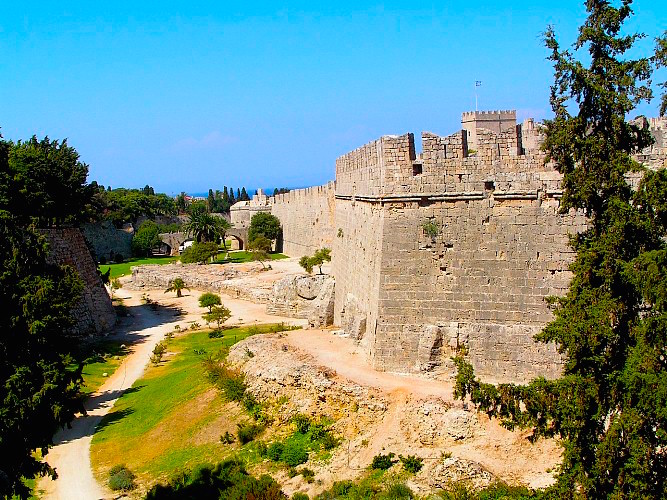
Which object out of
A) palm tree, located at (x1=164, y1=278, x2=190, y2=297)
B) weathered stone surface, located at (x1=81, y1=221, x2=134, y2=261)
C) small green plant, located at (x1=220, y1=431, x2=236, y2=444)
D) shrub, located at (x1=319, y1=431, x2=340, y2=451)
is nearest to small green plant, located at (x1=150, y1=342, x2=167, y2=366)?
small green plant, located at (x1=220, y1=431, x2=236, y2=444)

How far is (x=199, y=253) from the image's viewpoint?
2032 inches

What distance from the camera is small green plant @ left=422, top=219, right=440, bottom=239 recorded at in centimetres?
1400

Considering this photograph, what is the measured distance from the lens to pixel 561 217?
1308cm

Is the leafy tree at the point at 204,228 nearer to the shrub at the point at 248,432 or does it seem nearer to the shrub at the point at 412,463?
the shrub at the point at 248,432

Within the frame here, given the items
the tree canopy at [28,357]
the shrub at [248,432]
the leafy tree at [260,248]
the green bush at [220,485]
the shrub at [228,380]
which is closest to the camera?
the tree canopy at [28,357]

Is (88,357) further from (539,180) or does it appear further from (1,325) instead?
(539,180)

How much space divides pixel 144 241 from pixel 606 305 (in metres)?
63.3

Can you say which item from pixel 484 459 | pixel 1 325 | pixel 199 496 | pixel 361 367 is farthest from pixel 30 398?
pixel 484 459

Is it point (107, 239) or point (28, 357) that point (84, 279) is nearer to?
point (28, 357)

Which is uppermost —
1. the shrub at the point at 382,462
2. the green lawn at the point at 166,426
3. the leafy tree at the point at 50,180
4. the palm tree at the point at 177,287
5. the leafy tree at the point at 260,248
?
the leafy tree at the point at 50,180

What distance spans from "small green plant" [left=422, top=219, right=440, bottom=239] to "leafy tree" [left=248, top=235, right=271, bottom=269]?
3770cm

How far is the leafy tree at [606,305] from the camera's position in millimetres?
8094

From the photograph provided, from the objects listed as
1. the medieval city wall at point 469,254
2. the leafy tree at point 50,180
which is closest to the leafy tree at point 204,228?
the leafy tree at point 50,180

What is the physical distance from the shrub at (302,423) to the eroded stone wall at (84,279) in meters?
17.9
